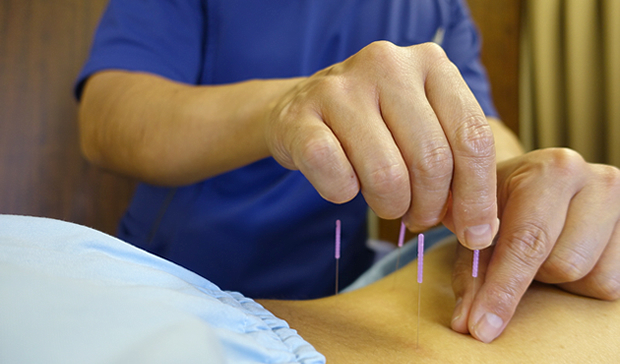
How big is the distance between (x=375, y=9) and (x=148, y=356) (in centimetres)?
108

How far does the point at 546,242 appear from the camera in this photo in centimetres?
56

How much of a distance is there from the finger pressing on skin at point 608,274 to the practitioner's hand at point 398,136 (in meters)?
0.25

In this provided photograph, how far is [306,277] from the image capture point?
3.56ft

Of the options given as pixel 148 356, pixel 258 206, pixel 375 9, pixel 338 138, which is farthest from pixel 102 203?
pixel 148 356

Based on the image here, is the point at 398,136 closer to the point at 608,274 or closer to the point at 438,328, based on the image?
the point at 438,328

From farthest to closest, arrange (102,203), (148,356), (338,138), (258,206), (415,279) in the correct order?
1. (102,203)
2. (258,206)
3. (415,279)
4. (338,138)
5. (148,356)

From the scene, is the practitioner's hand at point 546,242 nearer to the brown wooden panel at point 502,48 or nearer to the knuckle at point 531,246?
the knuckle at point 531,246

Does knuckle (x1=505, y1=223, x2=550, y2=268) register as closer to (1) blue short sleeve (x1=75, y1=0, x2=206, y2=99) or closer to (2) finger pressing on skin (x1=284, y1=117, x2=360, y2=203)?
(2) finger pressing on skin (x1=284, y1=117, x2=360, y2=203)

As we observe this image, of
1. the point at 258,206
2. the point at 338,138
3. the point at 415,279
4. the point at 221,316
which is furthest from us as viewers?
the point at 258,206

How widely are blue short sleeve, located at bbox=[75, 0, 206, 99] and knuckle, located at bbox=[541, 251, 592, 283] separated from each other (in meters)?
0.86

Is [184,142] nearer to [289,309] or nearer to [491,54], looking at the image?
[289,309]

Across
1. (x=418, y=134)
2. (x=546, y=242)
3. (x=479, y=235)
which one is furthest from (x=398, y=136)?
(x=546, y=242)

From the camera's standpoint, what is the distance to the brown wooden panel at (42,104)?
1.44 m

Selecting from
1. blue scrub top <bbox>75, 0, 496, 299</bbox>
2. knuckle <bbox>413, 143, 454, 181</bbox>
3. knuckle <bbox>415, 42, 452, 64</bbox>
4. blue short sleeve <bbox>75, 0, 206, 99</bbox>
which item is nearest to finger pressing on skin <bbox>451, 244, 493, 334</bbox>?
knuckle <bbox>413, 143, 454, 181</bbox>
